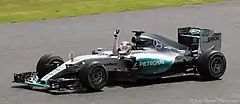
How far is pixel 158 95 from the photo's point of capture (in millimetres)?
10906

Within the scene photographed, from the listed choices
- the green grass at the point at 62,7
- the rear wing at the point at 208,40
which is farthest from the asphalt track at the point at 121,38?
the green grass at the point at 62,7

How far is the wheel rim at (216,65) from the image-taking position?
1201cm

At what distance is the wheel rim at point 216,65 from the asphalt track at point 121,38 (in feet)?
0.66

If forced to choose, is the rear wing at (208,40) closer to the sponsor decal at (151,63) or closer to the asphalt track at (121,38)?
the asphalt track at (121,38)

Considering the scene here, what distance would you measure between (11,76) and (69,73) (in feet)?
6.48

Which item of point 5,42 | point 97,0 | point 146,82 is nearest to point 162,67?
point 146,82

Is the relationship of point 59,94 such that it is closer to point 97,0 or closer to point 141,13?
point 141,13

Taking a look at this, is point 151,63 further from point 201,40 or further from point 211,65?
point 201,40

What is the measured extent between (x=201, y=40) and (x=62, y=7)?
14.3 metres

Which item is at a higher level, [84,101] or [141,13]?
[141,13]

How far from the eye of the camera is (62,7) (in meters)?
26.2

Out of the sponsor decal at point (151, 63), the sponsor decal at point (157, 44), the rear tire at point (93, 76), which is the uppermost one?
the sponsor decal at point (157, 44)

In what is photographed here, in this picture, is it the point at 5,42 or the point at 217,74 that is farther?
the point at 5,42

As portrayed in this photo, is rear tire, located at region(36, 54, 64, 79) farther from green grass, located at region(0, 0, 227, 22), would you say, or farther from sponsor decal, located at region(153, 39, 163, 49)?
Answer: green grass, located at region(0, 0, 227, 22)
